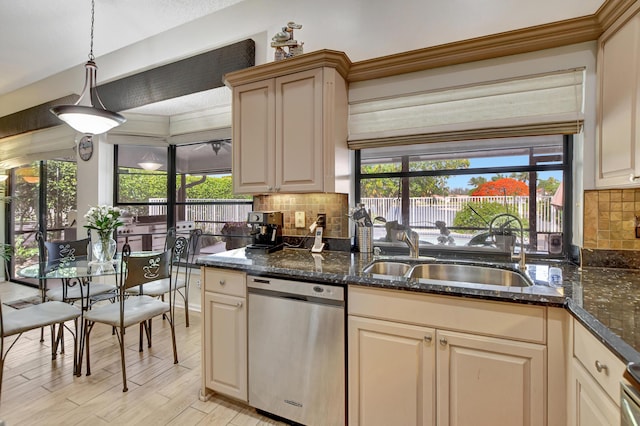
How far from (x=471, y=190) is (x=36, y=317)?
3273 millimetres

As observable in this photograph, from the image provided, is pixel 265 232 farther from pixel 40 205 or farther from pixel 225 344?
pixel 40 205

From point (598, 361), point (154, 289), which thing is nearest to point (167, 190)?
point (154, 289)

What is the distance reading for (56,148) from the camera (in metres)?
4.31

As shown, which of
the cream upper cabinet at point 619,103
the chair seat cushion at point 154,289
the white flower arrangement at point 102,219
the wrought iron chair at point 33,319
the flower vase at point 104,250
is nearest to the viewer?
the cream upper cabinet at point 619,103

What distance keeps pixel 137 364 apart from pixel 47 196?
390cm

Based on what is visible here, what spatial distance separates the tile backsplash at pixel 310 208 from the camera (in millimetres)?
2346

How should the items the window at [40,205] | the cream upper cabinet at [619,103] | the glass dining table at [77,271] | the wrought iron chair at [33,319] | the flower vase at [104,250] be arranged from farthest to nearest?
1. the window at [40,205]
2. the flower vase at [104,250]
3. the glass dining table at [77,271]
4. the wrought iron chair at [33,319]
5. the cream upper cabinet at [619,103]

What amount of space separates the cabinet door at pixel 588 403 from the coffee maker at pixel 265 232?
182 cm

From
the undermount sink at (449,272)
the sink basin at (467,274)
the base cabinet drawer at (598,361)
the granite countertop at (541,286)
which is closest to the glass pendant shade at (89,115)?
the granite countertop at (541,286)

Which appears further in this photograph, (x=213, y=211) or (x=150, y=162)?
(x=150, y=162)

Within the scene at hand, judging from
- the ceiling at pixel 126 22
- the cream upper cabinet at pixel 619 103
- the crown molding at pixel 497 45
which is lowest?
the cream upper cabinet at pixel 619 103

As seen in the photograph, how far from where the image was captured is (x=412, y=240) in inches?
82.3

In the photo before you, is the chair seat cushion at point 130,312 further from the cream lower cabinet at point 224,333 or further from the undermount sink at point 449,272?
the undermount sink at point 449,272

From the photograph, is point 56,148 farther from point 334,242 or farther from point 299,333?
point 299,333
